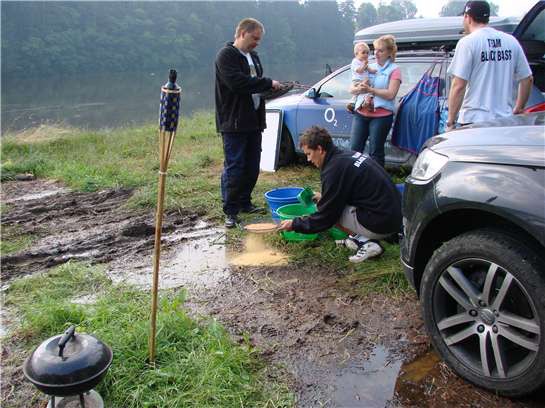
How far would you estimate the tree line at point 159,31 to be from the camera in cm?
4531

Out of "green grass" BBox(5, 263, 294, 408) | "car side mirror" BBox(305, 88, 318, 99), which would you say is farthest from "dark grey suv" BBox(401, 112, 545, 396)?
"car side mirror" BBox(305, 88, 318, 99)

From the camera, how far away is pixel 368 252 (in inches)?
162

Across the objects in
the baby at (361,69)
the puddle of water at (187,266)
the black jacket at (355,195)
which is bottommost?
the puddle of water at (187,266)

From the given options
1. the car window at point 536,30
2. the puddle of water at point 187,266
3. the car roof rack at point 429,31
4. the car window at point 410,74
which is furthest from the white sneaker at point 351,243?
the car roof rack at point 429,31

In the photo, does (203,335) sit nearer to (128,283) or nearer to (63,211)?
(128,283)

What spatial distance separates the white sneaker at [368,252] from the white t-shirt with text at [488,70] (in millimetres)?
1341

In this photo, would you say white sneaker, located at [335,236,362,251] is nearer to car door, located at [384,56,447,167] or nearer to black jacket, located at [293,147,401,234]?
black jacket, located at [293,147,401,234]

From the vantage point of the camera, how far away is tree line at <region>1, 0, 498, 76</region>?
45.3 m

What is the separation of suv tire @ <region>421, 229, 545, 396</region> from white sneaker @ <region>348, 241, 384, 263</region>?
1.43 metres

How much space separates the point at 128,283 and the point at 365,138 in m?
3.16

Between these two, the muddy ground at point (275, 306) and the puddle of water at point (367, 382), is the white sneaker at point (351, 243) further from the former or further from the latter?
the puddle of water at point (367, 382)

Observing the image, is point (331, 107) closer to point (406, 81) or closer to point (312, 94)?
point (312, 94)

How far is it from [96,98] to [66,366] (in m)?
36.6

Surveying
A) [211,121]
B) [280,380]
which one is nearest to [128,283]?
[280,380]
